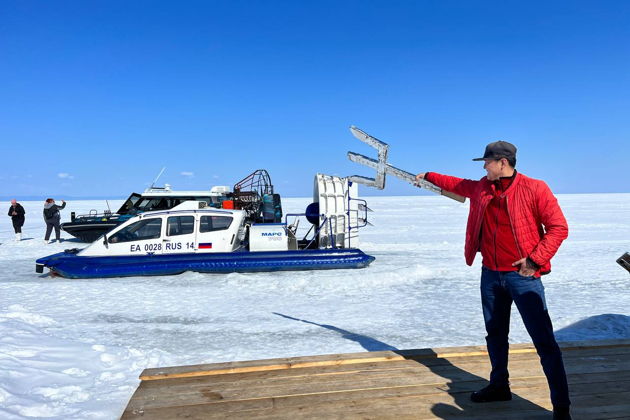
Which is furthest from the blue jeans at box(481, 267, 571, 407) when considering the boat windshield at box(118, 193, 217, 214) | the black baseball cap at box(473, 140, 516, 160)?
the boat windshield at box(118, 193, 217, 214)

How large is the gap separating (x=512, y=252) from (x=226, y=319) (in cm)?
425

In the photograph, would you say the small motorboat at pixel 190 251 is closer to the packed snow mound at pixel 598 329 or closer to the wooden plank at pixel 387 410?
the packed snow mound at pixel 598 329

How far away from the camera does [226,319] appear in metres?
5.97

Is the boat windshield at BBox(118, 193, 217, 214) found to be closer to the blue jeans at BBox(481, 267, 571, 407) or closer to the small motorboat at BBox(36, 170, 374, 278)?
the small motorboat at BBox(36, 170, 374, 278)

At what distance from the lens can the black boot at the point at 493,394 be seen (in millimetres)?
2766

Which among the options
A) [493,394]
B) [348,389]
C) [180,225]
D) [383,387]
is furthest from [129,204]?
[493,394]

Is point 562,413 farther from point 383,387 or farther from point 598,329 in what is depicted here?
point 598,329

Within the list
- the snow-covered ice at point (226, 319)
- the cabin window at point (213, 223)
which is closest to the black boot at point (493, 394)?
the snow-covered ice at point (226, 319)

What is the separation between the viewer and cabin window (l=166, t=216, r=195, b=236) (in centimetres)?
902

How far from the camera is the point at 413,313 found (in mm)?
6238

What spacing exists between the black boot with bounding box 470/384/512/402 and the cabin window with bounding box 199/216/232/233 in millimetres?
7168

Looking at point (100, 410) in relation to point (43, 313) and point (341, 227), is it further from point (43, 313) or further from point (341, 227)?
point (341, 227)

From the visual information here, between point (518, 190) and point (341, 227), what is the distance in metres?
7.73

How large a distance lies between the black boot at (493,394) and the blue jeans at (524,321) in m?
0.03
